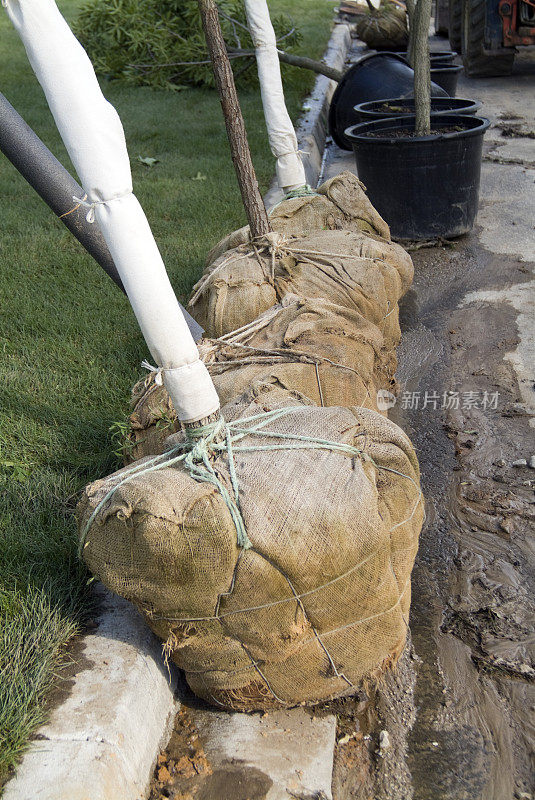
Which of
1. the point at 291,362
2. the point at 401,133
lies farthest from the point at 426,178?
the point at 291,362

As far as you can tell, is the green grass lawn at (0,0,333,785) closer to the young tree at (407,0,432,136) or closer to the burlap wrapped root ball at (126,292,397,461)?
the burlap wrapped root ball at (126,292,397,461)

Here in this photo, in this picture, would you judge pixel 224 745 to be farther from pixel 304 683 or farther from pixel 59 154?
pixel 59 154

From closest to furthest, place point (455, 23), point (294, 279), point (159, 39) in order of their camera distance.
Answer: point (294, 279) < point (159, 39) < point (455, 23)

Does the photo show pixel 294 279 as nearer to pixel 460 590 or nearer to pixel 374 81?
pixel 460 590

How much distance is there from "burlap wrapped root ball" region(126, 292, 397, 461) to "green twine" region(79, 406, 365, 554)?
41 cm

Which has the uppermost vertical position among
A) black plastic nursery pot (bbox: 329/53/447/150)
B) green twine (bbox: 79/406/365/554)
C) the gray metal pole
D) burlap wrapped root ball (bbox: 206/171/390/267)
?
the gray metal pole

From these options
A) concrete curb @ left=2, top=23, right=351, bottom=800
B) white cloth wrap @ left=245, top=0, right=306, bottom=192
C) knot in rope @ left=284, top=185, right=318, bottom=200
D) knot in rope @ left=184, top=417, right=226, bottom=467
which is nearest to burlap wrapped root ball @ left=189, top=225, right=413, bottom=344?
knot in rope @ left=284, top=185, right=318, bottom=200

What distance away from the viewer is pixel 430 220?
5.92m

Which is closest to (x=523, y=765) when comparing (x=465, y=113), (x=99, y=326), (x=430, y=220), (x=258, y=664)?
(x=258, y=664)

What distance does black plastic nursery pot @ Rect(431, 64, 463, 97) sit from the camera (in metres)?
8.60

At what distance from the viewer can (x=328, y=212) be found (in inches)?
168

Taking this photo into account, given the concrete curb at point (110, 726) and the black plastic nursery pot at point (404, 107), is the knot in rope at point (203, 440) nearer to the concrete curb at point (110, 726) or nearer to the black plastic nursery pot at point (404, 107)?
the concrete curb at point (110, 726)

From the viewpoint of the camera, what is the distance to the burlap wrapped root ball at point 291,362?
2771 mm

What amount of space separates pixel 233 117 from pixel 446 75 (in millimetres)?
5760
